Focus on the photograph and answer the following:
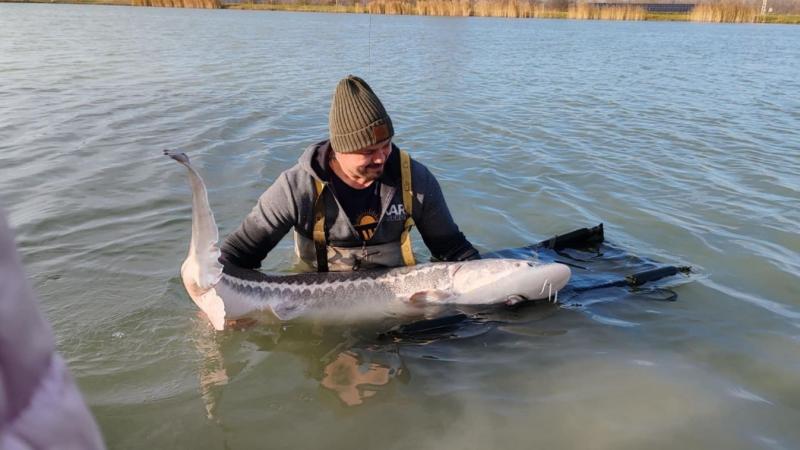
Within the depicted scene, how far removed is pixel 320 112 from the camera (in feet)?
47.5

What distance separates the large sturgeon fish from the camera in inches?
184

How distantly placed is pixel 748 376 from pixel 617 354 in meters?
0.92

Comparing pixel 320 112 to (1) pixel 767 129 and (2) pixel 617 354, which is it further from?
(2) pixel 617 354

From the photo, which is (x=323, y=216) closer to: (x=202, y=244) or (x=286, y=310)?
(x=286, y=310)

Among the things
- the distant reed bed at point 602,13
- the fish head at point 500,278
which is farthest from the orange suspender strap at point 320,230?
the distant reed bed at point 602,13

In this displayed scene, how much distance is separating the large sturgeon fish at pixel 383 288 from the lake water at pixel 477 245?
0.69 ft

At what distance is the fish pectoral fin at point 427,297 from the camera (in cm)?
491

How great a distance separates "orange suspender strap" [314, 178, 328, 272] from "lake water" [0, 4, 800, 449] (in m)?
0.57

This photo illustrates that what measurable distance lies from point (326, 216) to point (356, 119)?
981 mm

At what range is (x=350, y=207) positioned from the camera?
485 cm

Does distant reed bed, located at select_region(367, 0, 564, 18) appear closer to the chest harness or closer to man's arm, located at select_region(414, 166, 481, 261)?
man's arm, located at select_region(414, 166, 481, 261)

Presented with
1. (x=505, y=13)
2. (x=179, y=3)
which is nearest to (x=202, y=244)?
(x=505, y=13)

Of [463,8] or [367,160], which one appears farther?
[463,8]

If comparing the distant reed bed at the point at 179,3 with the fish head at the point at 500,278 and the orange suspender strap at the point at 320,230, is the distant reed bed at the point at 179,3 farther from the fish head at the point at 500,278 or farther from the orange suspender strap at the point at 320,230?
the fish head at the point at 500,278
